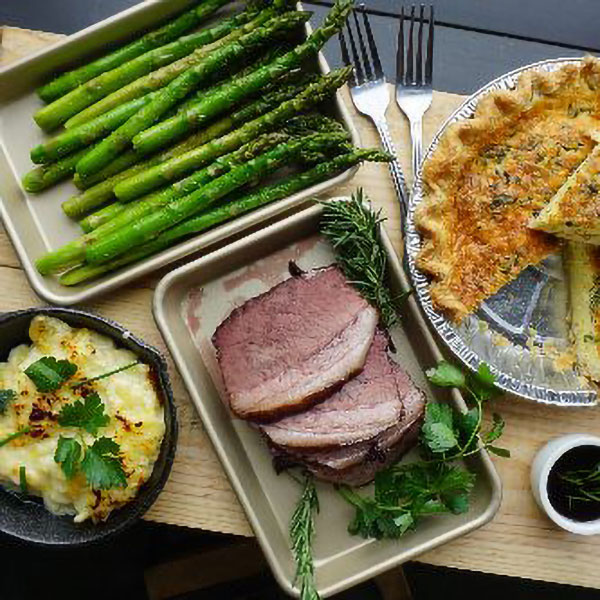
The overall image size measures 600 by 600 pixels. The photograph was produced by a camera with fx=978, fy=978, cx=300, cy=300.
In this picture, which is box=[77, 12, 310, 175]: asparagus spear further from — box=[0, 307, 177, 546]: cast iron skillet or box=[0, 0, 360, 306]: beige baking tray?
box=[0, 307, 177, 546]: cast iron skillet

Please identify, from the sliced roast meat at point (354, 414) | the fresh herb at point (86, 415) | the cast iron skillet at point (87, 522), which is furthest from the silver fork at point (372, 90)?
the fresh herb at point (86, 415)

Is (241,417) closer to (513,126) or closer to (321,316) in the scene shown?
(321,316)

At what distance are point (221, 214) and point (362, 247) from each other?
0.38 meters

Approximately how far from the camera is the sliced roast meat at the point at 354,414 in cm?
247

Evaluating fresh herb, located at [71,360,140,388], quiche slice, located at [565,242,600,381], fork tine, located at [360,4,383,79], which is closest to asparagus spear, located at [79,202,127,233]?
fresh herb, located at [71,360,140,388]

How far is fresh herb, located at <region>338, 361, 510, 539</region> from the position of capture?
2447 millimetres

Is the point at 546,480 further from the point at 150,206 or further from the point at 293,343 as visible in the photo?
the point at 150,206

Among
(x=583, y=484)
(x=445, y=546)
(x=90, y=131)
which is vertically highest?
(x=90, y=131)

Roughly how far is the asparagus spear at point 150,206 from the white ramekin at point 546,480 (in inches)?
43.7

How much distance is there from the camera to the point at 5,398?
2.39 meters

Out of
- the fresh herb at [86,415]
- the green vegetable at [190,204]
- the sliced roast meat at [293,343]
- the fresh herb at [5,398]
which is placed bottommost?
the sliced roast meat at [293,343]

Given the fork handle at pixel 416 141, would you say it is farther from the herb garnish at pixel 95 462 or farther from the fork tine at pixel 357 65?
the herb garnish at pixel 95 462

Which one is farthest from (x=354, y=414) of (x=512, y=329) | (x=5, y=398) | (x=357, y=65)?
(x=357, y=65)

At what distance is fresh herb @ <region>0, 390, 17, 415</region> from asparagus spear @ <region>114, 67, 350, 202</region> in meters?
0.59
